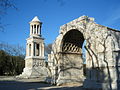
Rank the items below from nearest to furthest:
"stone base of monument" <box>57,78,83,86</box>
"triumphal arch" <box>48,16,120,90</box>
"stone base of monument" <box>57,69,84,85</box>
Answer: "triumphal arch" <box>48,16,120,90</box>, "stone base of monument" <box>57,78,83,86</box>, "stone base of monument" <box>57,69,84,85</box>

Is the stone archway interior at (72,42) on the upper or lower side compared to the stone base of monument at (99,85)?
upper

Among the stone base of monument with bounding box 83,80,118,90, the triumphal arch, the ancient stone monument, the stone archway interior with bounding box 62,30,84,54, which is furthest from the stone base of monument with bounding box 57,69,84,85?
the ancient stone monument

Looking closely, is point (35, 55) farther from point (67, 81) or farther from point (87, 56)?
point (87, 56)

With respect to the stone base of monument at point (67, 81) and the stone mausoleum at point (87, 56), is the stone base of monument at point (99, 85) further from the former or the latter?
the stone base of monument at point (67, 81)

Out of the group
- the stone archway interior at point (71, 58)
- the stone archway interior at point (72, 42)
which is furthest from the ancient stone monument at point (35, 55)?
the stone archway interior at point (72, 42)

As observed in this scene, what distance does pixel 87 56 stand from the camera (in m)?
9.80

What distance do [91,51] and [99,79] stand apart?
1740mm

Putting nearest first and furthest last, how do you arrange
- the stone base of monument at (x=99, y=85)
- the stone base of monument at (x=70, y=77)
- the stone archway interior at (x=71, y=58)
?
the stone base of monument at (x=99, y=85) < the stone base of monument at (x=70, y=77) < the stone archway interior at (x=71, y=58)

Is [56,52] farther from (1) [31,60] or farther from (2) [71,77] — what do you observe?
(1) [31,60]

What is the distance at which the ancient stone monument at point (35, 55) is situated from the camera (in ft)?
68.7

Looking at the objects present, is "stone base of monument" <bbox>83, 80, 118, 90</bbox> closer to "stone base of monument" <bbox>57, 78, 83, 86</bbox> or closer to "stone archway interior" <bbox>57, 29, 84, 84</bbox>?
"stone base of monument" <bbox>57, 78, 83, 86</bbox>

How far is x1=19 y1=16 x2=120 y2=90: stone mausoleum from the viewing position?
8523 millimetres

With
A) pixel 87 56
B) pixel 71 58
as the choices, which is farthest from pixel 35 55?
pixel 87 56

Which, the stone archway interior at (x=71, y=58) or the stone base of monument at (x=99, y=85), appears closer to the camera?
the stone base of monument at (x=99, y=85)
